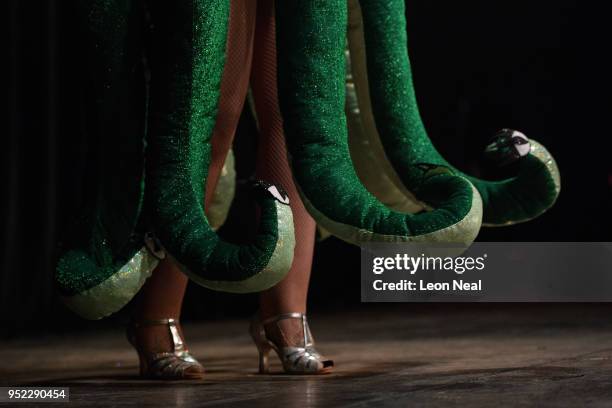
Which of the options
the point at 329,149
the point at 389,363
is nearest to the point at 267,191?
the point at 329,149

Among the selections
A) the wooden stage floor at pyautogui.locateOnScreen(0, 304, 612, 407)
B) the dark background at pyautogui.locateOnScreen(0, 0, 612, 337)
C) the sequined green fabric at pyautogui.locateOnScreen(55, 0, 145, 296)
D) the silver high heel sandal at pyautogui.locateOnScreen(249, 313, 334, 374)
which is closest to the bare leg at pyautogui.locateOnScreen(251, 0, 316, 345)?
the silver high heel sandal at pyautogui.locateOnScreen(249, 313, 334, 374)

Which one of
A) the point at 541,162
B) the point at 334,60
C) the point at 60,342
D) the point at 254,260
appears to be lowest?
the point at 60,342

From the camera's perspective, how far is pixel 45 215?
3.75 metres

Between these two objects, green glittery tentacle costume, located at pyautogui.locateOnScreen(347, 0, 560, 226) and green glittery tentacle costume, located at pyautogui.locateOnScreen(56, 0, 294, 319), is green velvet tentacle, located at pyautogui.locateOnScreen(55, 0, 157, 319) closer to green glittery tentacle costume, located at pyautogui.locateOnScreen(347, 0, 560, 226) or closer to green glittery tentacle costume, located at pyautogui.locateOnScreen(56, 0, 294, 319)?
green glittery tentacle costume, located at pyautogui.locateOnScreen(56, 0, 294, 319)

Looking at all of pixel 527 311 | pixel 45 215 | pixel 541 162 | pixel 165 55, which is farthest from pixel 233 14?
pixel 45 215

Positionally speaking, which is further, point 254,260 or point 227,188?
point 227,188

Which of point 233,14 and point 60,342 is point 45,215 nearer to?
point 60,342

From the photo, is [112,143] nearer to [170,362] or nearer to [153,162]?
[153,162]

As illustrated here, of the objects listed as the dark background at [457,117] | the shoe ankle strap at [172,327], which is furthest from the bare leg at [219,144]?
the dark background at [457,117]

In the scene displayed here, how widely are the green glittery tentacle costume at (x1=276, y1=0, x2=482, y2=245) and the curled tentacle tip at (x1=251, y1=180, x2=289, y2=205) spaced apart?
109mm

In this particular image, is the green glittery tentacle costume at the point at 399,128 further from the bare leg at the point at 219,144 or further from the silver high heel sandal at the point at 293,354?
the silver high heel sandal at the point at 293,354

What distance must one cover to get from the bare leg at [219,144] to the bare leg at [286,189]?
0.07 m

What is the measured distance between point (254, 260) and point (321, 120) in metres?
0.27

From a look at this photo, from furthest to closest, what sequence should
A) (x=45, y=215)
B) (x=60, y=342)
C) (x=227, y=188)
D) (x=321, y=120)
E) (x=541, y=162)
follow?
1. (x=45, y=215)
2. (x=60, y=342)
3. (x=227, y=188)
4. (x=541, y=162)
5. (x=321, y=120)
